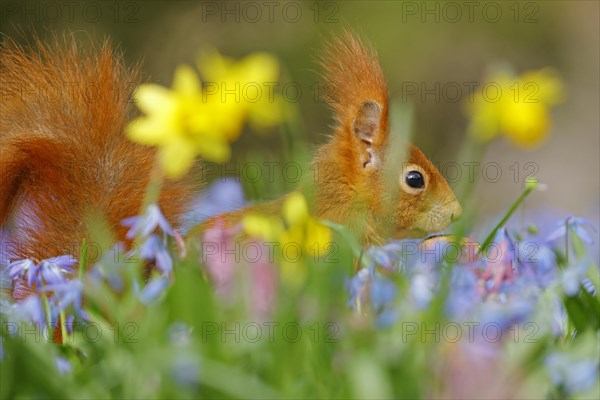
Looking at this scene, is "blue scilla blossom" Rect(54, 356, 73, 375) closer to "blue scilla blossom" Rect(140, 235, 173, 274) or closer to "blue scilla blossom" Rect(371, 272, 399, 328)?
"blue scilla blossom" Rect(140, 235, 173, 274)

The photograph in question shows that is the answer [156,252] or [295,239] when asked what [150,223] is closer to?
[156,252]

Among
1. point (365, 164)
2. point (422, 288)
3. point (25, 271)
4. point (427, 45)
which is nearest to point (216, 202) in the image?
point (365, 164)

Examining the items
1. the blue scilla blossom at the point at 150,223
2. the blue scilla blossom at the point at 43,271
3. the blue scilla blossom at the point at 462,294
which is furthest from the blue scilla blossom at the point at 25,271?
the blue scilla blossom at the point at 462,294

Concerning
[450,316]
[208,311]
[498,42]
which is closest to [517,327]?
[450,316]

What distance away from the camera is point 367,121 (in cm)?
188

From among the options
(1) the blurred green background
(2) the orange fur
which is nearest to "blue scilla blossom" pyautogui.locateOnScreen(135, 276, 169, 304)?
(2) the orange fur

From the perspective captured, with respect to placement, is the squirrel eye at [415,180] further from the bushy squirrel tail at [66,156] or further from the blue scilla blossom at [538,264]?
the blue scilla blossom at [538,264]

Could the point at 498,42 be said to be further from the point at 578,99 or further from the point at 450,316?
the point at 450,316

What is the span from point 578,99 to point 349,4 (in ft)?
3.78

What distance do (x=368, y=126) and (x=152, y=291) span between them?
90 centimetres

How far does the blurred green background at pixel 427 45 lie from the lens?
13.0 feet

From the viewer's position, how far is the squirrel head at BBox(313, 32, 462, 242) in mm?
1805

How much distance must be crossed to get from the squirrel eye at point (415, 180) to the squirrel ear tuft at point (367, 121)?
3.8 inches

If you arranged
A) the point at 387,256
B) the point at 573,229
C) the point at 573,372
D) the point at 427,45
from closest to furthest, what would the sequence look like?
1. the point at 573,372
2. the point at 387,256
3. the point at 573,229
4. the point at 427,45
